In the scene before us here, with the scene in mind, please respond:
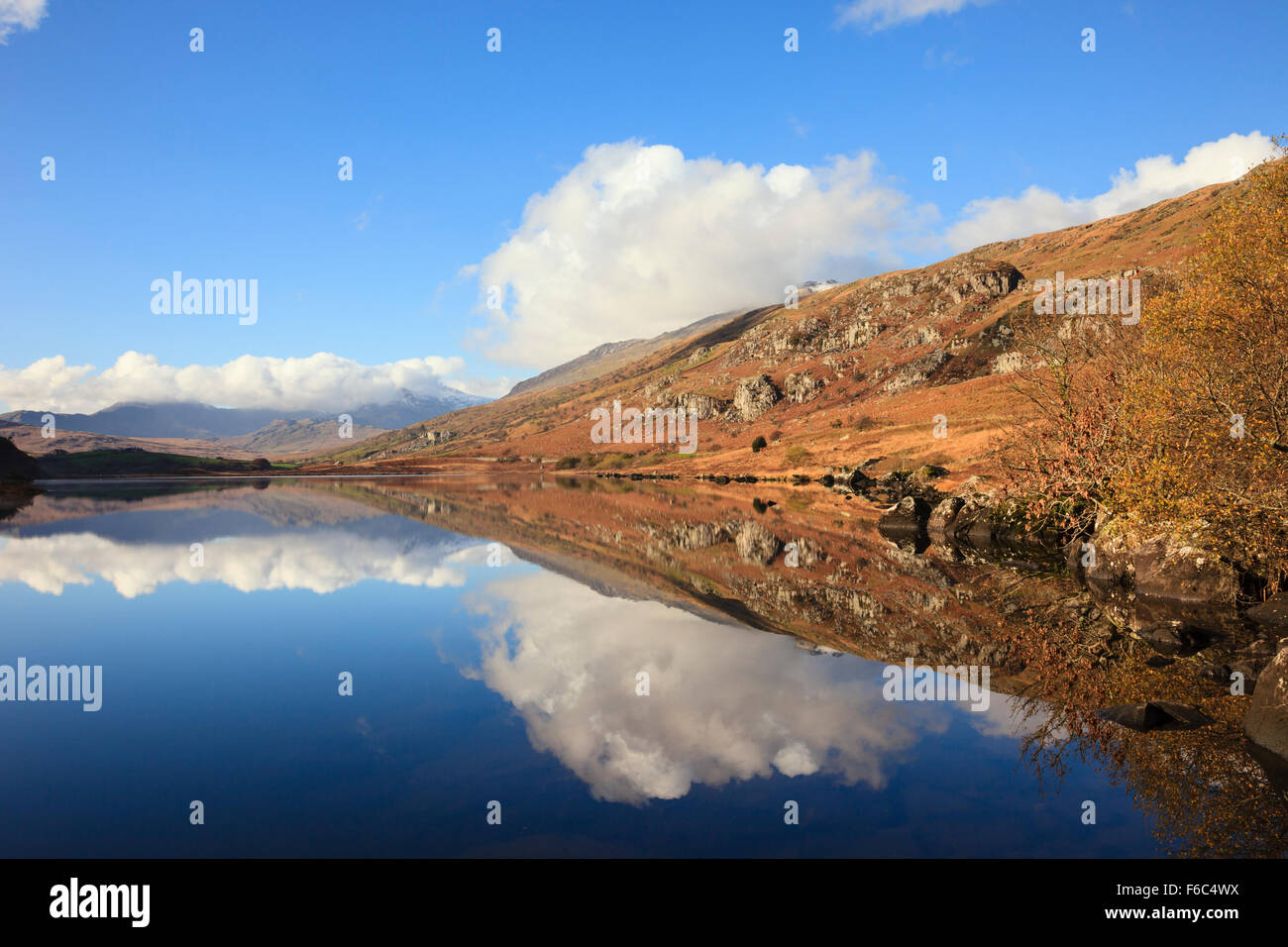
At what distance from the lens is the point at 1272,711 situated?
1273cm

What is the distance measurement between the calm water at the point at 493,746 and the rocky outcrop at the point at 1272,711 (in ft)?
13.0

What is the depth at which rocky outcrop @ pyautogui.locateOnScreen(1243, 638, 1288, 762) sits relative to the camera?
12336 mm

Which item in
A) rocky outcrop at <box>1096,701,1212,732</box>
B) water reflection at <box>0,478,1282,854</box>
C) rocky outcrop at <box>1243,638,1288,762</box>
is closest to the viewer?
water reflection at <box>0,478,1282,854</box>

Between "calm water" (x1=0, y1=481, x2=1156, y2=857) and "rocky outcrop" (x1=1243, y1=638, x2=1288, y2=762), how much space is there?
13.0 ft

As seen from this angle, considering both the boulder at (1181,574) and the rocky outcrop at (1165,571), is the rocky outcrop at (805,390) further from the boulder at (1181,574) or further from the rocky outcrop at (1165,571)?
the boulder at (1181,574)

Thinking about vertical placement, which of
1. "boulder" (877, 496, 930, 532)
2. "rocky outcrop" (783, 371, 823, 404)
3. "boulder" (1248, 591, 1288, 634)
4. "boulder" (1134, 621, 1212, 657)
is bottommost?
"boulder" (1134, 621, 1212, 657)

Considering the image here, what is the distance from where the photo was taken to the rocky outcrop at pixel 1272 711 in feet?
40.5

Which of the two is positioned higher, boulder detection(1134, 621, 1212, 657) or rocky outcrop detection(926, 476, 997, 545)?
rocky outcrop detection(926, 476, 997, 545)

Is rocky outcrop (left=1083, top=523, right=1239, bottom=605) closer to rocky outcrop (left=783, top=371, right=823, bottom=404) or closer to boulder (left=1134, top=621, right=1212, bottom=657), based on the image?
boulder (left=1134, top=621, right=1212, bottom=657)

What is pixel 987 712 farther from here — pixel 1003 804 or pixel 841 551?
pixel 841 551

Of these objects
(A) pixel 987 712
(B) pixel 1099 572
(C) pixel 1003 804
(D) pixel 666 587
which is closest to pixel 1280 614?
(B) pixel 1099 572

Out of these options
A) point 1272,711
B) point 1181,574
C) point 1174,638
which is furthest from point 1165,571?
point 1272,711

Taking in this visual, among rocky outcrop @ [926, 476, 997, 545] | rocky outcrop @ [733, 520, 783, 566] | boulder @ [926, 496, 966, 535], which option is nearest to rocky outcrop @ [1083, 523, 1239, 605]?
rocky outcrop @ [926, 476, 997, 545]

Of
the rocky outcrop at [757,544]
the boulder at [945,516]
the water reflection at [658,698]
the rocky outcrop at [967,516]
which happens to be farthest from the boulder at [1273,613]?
the boulder at [945,516]
